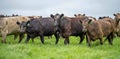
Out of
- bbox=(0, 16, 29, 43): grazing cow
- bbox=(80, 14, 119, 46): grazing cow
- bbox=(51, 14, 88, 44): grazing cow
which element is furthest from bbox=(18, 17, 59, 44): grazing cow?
bbox=(80, 14, 119, 46): grazing cow

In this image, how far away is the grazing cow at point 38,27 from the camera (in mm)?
20078

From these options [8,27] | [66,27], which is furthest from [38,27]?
[8,27]

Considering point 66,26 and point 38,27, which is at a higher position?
point 66,26

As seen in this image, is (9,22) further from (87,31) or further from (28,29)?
(87,31)

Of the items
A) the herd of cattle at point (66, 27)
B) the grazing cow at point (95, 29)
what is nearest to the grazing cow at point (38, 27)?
the herd of cattle at point (66, 27)

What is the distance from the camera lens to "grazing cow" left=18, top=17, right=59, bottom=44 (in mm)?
20078

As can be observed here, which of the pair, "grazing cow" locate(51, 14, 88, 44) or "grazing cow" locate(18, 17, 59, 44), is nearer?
"grazing cow" locate(51, 14, 88, 44)

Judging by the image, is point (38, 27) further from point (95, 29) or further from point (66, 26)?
point (95, 29)

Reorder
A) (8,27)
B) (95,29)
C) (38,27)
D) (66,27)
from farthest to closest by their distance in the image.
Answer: (8,27) < (38,27) < (66,27) < (95,29)

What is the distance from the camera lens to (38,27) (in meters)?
20.2

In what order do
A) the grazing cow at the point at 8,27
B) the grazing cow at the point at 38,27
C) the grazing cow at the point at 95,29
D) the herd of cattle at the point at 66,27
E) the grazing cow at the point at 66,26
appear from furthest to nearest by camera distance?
1. the grazing cow at the point at 8,27
2. the grazing cow at the point at 38,27
3. the grazing cow at the point at 66,26
4. the herd of cattle at the point at 66,27
5. the grazing cow at the point at 95,29

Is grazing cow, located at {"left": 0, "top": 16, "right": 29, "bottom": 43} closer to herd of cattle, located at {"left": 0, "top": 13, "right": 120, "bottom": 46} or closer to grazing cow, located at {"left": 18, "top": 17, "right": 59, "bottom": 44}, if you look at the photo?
herd of cattle, located at {"left": 0, "top": 13, "right": 120, "bottom": 46}

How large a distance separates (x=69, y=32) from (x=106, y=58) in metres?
6.99

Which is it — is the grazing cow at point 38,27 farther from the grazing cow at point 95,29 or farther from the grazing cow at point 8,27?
the grazing cow at point 95,29
